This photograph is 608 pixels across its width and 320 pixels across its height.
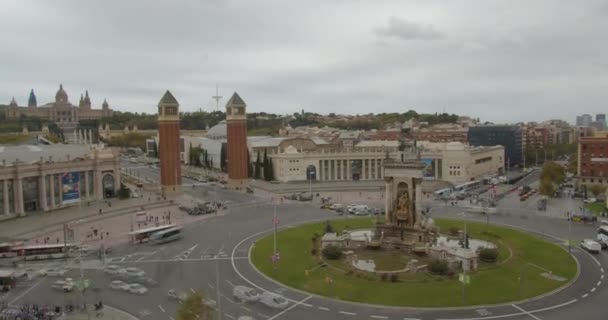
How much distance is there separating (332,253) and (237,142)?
65.6 metres

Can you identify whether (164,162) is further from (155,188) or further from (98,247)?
(98,247)

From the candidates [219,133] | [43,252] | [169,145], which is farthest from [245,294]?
[219,133]

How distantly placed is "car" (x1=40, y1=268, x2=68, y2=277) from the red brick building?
89.0 metres

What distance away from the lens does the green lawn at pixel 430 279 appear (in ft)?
129

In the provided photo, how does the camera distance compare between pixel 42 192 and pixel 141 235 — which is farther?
pixel 42 192

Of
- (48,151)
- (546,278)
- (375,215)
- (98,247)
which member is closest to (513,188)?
(375,215)

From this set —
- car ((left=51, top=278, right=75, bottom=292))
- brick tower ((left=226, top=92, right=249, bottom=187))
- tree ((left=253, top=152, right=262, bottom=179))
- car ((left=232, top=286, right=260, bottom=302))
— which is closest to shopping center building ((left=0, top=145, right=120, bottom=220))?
brick tower ((left=226, top=92, right=249, bottom=187))

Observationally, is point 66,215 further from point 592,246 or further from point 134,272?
point 592,246

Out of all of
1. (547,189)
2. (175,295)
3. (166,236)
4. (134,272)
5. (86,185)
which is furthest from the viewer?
(86,185)

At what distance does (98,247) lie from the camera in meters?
57.8

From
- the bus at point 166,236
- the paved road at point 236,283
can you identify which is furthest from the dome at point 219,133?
the bus at point 166,236

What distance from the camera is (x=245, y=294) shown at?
39.5 metres

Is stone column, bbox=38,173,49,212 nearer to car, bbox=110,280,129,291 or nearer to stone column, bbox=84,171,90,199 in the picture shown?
A: stone column, bbox=84,171,90,199

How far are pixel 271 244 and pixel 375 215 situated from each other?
23.0 m
